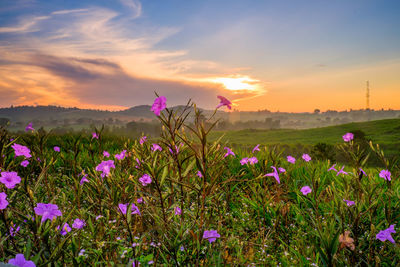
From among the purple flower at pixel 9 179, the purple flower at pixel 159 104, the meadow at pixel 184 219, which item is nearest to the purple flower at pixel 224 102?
the meadow at pixel 184 219

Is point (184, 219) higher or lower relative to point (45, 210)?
lower

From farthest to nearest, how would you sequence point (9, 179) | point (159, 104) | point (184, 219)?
point (184, 219)
point (9, 179)
point (159, 104)

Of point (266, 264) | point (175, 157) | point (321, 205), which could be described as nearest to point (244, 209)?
point (321, 205)

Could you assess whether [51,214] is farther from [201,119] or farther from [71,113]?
[71,113]

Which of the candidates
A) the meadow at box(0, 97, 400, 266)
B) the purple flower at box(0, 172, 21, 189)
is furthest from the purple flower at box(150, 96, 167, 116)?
the purple flower at box(0, 172, 21, 189)

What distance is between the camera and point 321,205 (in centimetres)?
402

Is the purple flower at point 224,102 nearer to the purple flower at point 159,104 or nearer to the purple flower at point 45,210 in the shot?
the purple flower at point 159,104

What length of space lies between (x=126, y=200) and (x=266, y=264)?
1.82 meters

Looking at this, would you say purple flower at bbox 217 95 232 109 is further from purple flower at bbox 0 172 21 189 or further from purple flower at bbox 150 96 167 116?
purple flower at bbox 0 172 21 189

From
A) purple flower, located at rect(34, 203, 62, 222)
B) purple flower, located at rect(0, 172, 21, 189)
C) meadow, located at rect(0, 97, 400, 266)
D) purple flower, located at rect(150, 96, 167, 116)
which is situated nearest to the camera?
purple flower, located at rect(34, 203, 62, 222)

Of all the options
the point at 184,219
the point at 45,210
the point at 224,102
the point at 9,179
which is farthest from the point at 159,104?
the point at 184,219

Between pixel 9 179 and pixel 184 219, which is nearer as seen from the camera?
pixel 9 179

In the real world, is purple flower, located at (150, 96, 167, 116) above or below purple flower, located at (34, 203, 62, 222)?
above

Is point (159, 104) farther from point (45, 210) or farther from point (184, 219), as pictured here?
point (184, 219)
